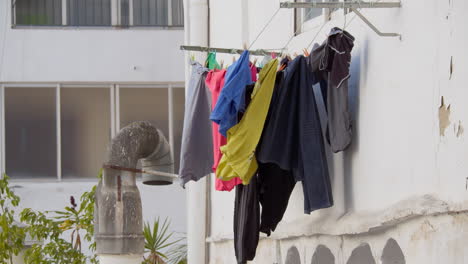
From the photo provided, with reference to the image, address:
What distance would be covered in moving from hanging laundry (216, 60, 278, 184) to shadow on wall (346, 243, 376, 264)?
106cm

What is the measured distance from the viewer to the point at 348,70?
347 inches

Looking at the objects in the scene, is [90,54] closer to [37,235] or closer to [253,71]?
[37,235]

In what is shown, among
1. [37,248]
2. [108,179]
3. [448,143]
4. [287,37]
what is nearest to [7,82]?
[37,248]

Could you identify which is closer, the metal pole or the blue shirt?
the metal pole

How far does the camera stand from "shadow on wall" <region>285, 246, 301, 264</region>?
426 inches

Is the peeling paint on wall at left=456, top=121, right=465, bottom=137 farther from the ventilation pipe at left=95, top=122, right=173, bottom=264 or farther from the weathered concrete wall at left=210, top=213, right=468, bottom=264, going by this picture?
the ventilation pipe at left=95, top=122, right=173, bottom=264

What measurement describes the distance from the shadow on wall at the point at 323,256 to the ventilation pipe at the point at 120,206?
3418 millimetres

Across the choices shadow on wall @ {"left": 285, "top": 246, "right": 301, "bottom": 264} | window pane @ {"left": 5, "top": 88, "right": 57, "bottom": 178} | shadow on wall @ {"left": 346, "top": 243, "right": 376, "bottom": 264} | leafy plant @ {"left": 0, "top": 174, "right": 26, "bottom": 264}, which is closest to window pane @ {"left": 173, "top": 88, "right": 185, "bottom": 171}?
window pane @ {"left": 5, "top": 88, "right": 57, "bottom": 178}

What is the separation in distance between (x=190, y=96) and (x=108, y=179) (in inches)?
116

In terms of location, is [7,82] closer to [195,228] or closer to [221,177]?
[195,228]

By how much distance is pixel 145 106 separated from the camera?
20.7m

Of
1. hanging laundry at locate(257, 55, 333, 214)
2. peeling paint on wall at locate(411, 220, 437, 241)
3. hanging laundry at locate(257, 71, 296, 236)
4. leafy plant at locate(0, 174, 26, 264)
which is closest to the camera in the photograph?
peeling paint on wall at locate(411, 220, 437, 241)

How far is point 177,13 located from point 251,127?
11.7 metres

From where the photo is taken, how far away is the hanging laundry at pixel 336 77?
8.81m
